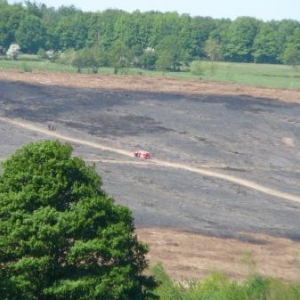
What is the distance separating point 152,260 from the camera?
995 inches

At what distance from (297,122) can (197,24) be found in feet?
142

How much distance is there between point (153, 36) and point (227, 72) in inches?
650

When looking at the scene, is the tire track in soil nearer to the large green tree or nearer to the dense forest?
the large green tree

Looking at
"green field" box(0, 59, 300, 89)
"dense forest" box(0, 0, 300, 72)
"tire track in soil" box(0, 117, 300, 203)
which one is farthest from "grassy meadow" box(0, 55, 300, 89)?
"tire track in soil" box(0, 117, 300, 203)

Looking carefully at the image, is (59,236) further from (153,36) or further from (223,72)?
(153,36)

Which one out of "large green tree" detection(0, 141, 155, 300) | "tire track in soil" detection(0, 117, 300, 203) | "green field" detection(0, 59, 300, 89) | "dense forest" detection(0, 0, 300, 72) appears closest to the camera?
"large green tree" detection(0, 141, 155, 300)

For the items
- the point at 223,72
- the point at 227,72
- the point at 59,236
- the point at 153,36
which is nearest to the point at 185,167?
the point at 59,236

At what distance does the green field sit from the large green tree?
47.8m

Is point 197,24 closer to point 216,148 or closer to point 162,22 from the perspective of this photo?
point 162,22

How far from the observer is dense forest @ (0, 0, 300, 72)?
80.0 m

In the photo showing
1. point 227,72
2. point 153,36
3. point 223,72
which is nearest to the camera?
point 227,72

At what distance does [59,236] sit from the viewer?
→ 1159 centimetres

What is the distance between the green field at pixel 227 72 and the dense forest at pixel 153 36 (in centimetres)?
281

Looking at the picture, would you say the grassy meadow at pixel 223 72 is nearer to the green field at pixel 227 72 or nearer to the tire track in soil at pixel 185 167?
the green field at pixel 227 72
